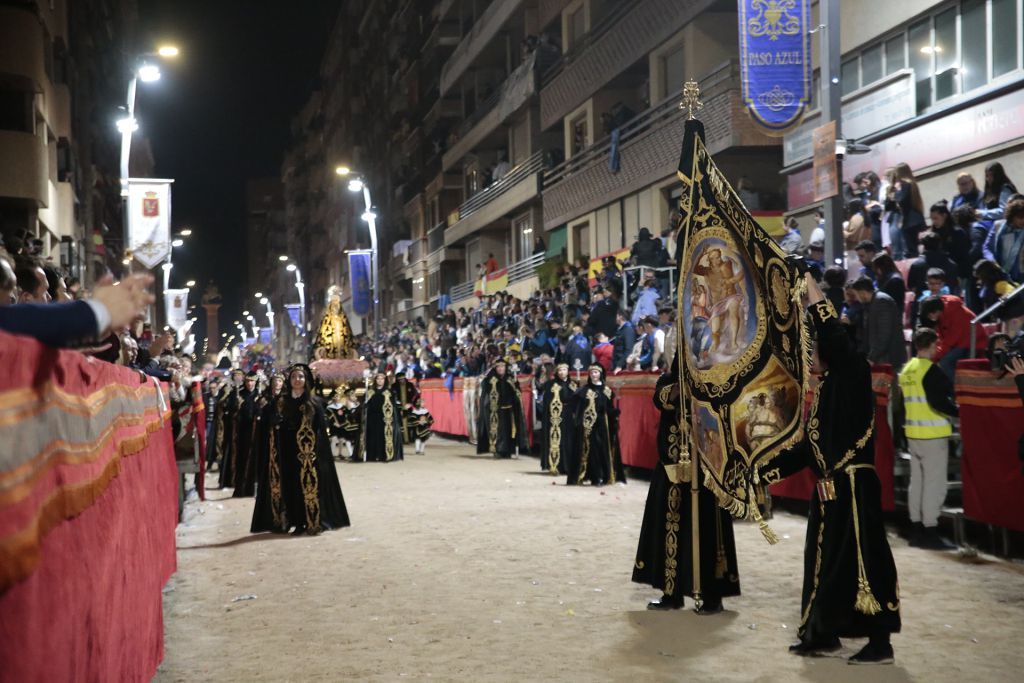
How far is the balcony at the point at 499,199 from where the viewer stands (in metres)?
43.8

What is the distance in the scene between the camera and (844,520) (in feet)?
22.6

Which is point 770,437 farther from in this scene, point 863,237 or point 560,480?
point 560,480

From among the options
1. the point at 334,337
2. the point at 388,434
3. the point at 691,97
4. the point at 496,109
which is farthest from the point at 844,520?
the point at 496,109

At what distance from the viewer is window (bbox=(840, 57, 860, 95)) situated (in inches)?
901

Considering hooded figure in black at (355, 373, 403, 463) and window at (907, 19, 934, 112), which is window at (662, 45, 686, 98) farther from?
hooded figure in black at (355, 373, 403, 463)

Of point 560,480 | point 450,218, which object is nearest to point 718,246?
point 560,480

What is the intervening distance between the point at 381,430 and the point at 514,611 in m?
18.4

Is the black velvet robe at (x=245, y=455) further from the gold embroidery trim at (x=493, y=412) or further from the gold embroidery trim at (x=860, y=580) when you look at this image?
the gold embroidery trim at (x=860, y=580)

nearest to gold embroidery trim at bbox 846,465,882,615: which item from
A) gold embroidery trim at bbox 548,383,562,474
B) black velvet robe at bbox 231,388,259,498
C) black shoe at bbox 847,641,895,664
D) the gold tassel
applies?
the gold tassel

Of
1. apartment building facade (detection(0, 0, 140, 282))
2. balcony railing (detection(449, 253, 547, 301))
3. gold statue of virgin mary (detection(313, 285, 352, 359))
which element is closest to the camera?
apartment building facade (detection(0, 0, 140, 282))

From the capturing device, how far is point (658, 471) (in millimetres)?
8672

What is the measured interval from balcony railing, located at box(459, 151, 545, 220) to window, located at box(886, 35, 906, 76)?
859 inches

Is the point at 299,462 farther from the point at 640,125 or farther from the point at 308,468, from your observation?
the point at 640,125

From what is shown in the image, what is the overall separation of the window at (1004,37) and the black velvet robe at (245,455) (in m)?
12.4
